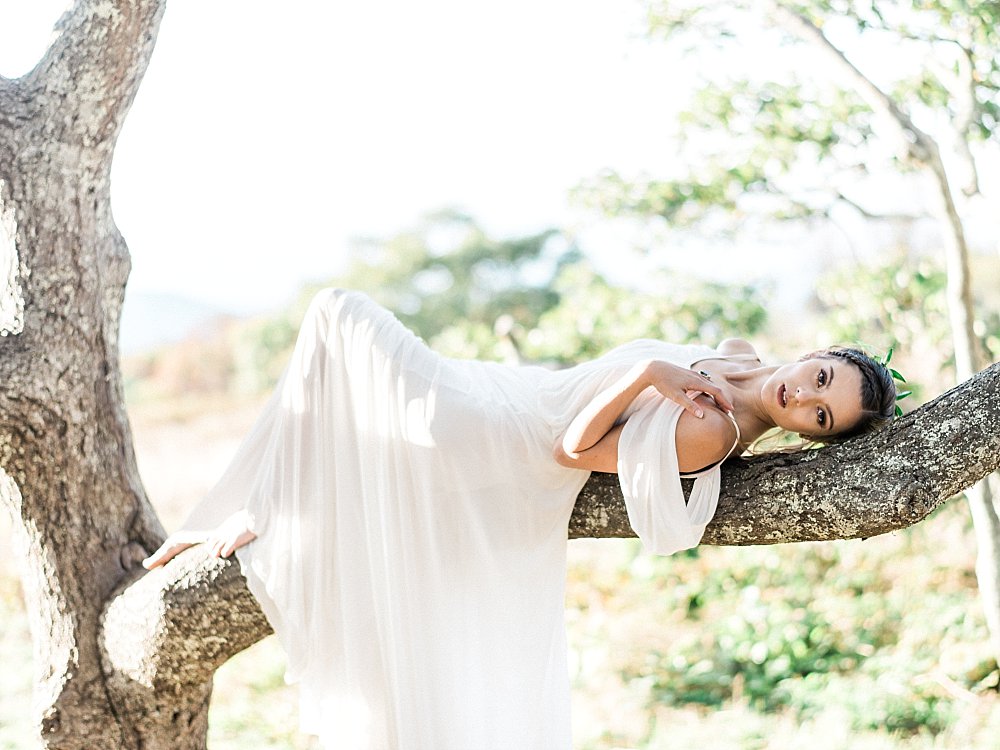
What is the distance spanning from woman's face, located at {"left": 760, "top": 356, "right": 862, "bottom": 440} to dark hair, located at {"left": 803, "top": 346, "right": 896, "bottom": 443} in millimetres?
16

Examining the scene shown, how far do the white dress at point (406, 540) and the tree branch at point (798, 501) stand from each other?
111 millimetres

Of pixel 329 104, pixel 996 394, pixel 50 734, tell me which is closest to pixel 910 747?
pixel 996 394

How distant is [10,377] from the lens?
9.31ft

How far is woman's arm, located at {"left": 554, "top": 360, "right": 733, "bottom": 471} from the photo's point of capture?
2.52 m

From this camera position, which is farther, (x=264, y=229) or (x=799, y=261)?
(x=264, y=229)

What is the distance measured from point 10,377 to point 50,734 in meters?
1.10

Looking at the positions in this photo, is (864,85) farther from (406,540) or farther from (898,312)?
(406,540)

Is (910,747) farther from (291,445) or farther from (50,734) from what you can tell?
(50,734)

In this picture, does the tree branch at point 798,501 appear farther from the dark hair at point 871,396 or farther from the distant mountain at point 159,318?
the distant mountain at point 159,318

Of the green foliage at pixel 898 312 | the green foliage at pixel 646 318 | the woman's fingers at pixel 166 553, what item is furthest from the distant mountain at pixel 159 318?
the woman's fingers at pixel 166 553

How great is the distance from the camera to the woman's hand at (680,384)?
8.25 ft

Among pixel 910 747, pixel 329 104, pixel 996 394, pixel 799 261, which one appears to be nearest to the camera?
pixel 996 394

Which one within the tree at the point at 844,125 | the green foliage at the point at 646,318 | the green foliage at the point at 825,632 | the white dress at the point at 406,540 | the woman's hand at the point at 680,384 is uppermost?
the tree at the point at 844,125

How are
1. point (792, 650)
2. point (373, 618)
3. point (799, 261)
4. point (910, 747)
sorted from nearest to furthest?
point (373, 618)
point (910, 747)
point (792, 650)
point (799, 261)
